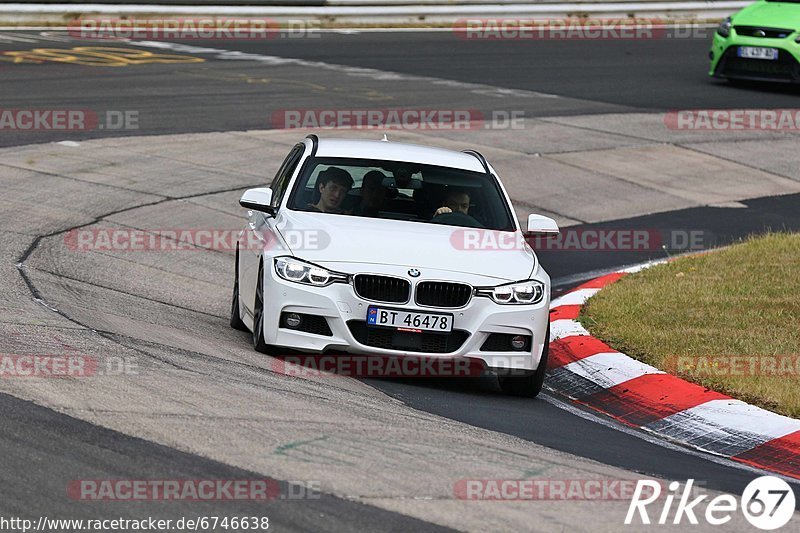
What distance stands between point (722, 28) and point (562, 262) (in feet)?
37.0

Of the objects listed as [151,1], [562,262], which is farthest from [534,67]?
[562,262]

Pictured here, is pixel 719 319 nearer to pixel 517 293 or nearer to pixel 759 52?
pixel 517 293

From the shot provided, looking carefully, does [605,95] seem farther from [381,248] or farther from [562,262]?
[381,248]

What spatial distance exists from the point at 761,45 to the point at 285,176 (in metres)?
15.1

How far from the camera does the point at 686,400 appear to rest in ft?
28.1

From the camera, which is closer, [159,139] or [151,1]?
[159,139]

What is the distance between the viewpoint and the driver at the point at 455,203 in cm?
955

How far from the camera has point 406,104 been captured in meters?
20.6

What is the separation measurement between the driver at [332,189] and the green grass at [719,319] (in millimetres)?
2184

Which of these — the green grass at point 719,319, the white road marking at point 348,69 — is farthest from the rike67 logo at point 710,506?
the white road marking at point 348,69

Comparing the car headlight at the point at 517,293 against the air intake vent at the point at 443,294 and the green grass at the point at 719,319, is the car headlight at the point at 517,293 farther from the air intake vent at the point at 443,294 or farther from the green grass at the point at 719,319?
the green grass at the point at 719,319

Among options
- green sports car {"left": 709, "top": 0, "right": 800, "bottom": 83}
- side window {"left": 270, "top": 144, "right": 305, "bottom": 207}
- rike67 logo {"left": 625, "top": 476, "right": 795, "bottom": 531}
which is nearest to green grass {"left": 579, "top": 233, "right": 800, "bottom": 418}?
rike67 logo {"left": 625, "top": 476, "right": 795, "bottom": 531}

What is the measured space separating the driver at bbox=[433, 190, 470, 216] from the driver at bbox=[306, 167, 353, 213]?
26.2 inches

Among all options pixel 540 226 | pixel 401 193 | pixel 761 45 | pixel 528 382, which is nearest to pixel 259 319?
pixel 401 193
